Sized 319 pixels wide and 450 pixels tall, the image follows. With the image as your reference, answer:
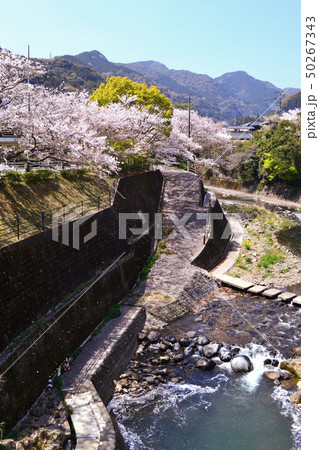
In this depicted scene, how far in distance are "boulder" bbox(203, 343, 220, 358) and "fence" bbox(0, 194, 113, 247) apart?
27.3 feet

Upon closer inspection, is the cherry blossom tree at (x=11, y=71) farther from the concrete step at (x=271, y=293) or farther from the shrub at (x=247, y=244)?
the shrub at (x=247, y=244)

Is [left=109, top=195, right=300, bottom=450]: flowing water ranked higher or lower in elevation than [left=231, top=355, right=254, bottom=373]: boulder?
lower

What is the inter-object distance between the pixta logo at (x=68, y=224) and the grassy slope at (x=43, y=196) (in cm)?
36

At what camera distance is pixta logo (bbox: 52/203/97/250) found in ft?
56.5

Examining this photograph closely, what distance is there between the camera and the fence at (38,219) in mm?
14758

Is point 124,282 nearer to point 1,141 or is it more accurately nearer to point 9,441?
point 9,441

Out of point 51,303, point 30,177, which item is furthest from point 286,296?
point 30,177

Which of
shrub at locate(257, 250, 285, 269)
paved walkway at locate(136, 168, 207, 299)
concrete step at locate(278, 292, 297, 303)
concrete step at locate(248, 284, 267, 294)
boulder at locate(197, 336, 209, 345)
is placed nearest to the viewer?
boulder at locate(197, 336, 209, 345)

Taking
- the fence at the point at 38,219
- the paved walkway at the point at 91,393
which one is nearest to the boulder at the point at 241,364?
the paved walkway at the point at 91,393

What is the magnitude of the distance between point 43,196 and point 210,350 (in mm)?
10792

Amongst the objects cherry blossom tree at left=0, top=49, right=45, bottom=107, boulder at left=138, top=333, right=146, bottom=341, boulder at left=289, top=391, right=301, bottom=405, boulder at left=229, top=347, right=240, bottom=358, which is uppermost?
cherry blossom tree at left=0, top=49, right=45, bottom=107

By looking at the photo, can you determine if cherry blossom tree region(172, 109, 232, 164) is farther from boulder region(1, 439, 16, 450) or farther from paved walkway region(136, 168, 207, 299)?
boulder region(1, 439, 16, 450)

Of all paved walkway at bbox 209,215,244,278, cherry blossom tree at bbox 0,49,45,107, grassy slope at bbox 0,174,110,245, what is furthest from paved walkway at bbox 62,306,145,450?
cherry blossom tree at bbox 0,49,45,107
